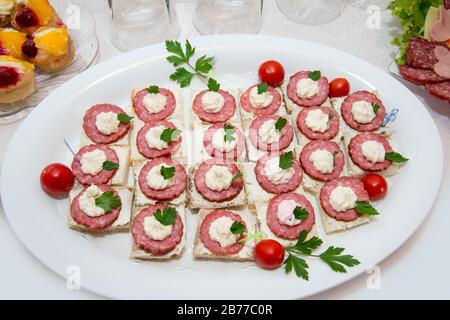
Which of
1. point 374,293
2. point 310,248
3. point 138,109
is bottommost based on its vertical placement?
point 374,293

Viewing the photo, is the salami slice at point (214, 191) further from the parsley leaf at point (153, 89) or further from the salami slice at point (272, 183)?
the parsley leaf at point (153, 89)

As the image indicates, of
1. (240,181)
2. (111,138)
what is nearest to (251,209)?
(240,181)

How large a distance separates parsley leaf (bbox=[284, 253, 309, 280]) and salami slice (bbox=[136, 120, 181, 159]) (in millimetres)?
835

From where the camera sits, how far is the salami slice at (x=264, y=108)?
107 inches

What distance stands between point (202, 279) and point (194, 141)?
78cm

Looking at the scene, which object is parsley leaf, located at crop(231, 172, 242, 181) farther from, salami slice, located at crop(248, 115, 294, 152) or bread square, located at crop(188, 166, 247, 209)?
salami slice, located at crop(248, 115, 294, 152)

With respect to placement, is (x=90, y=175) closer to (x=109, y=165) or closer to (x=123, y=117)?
(x=109, y=165)

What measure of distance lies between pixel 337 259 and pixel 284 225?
0.95 feet

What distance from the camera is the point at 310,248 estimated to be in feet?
7.38

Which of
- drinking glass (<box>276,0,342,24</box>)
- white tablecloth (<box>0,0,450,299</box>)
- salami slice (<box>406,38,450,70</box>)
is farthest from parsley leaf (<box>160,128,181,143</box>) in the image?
salami slice (<box>406,38,450,70</box>)

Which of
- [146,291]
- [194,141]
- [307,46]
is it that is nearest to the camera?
[146,291]

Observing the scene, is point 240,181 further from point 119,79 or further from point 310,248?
point 119,79

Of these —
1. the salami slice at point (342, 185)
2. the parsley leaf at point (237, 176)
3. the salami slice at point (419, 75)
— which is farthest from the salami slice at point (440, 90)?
the parsley leaf at point (237, 176)

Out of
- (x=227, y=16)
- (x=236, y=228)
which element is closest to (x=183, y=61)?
(x=227, y=16)
